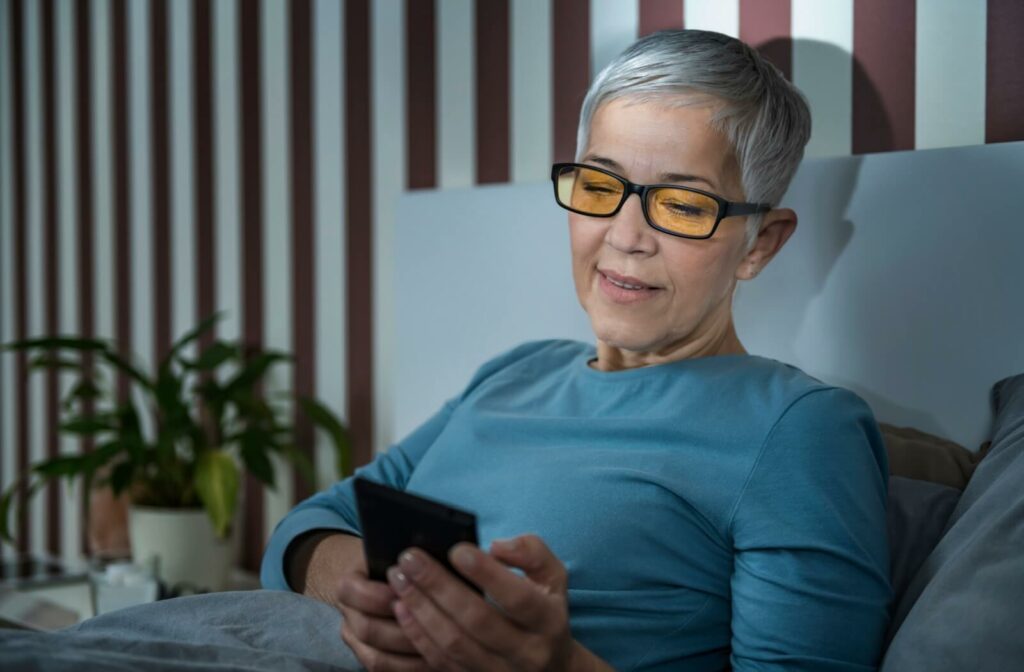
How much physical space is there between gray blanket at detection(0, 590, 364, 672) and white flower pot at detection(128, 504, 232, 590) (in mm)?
1048

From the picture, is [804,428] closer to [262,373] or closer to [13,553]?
[262,373]

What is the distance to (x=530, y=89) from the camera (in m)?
1.89

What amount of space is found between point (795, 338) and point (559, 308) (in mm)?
410

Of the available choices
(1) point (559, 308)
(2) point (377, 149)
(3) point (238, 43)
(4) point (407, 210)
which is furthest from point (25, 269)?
(1) point (559, 308)

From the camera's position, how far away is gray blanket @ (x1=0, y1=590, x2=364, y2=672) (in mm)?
866

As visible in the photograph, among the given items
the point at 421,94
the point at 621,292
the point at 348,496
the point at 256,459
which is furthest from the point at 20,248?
the point at 621,292

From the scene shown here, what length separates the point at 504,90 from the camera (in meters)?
1.93

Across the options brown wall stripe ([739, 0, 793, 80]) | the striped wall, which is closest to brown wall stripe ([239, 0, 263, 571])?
the striped wall

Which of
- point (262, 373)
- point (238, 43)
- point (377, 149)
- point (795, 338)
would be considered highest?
point (238, 43)

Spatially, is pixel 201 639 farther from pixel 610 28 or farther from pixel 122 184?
pixel 122 184

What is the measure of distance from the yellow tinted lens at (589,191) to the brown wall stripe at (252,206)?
4.24 ft

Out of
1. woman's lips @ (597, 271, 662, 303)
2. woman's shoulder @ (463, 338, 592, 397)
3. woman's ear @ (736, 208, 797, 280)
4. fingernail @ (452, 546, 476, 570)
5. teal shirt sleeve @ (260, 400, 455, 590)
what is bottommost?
teal shirt sleeve @ (260, 400, 455, 590)

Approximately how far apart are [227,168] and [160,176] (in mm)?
277

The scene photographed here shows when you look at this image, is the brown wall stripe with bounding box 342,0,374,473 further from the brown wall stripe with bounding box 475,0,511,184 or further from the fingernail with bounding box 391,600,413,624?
the fingernail with bounding box 391,600,413,624
